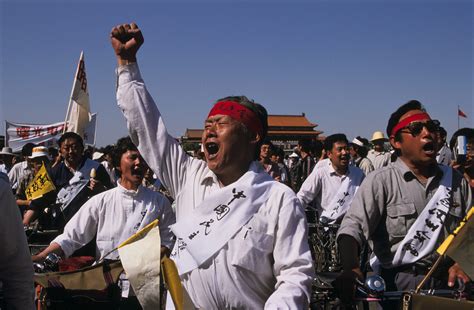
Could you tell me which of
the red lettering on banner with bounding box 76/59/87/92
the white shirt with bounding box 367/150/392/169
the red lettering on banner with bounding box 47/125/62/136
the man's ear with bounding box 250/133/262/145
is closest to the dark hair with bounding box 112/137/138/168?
the man's ear with bounding box 250/133/262/145

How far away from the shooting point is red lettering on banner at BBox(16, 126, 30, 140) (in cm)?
1521

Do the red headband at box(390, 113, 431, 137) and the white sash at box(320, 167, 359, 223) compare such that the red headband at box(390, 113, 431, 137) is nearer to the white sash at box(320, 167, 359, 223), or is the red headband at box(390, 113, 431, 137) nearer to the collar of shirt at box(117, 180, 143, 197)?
the collar of shirt at box(117, 180, 143, 197)

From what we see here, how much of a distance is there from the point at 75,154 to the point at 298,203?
4922 millimetres

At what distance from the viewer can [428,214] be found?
3264mm

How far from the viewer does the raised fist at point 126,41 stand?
9.07ft

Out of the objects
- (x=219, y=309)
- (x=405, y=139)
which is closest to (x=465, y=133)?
(x=405, y=139)

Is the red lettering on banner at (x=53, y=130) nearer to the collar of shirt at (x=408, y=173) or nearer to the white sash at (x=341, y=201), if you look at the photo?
the white sash at (x=341, y=201)

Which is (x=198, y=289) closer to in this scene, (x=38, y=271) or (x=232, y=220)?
(x=232, y=220)

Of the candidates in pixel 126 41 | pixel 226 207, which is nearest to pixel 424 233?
pixel 226 207

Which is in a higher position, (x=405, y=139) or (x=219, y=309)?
(x=405, y=139)

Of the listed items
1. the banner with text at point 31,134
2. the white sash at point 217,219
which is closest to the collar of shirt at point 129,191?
the white sash at point 217,219

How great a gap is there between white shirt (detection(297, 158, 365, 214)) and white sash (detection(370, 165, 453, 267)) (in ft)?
14.0

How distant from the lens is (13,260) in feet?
7.35

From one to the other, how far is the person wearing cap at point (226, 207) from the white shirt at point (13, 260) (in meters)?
0.68
